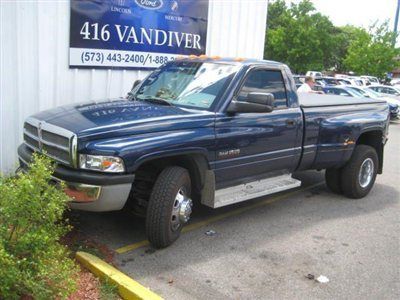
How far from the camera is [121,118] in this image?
4.57 meters

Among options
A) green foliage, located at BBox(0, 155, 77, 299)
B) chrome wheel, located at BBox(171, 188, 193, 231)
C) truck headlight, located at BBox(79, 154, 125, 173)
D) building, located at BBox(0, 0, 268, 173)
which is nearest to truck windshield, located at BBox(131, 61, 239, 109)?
chrome wheel, located at BBox(171, 188, 193, 231)

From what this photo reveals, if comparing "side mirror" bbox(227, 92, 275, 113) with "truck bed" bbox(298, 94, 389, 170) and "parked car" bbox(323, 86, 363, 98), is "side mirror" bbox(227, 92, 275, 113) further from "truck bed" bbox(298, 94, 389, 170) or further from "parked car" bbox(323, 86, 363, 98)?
"parked car" bbox(323, 86, 363, 98)

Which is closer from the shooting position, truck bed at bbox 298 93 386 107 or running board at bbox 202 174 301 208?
running board at bbox 202 174 301 208

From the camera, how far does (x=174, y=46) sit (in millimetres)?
8828

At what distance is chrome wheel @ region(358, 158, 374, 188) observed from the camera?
734cm

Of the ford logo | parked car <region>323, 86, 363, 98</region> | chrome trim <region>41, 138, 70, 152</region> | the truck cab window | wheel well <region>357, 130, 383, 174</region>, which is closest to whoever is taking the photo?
chrome trim <region>41, 138, 70, 152</region>

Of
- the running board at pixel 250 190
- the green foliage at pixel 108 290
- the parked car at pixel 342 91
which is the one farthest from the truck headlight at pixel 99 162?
the parked car at pixel 342 91

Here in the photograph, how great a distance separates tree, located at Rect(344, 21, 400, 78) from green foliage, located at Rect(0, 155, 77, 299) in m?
37.9

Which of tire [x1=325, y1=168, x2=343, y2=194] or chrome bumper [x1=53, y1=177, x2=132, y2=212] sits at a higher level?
chrome bumper [x1=53, y1=177, x2=132, y2=212]

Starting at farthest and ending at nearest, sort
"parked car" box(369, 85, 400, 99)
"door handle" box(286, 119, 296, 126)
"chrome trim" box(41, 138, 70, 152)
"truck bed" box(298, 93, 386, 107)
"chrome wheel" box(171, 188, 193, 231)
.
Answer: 1. "parked car" box(369, 85, 400, 99)
2. "truck bed" box(298, 93, 386, 107)
3. "door handle" box(286, 119, 296, 126)
4. "chrome wheel" box(171, 188, 193, 231)
5. "chrome trim" box(41, 138, 70, 152)

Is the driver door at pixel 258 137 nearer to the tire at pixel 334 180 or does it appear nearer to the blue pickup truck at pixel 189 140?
the blue pickup truck at pixel 189 140

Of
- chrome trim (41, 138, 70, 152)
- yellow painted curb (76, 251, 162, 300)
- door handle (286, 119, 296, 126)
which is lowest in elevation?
yellow painted curb (76, 251, 162, 300)

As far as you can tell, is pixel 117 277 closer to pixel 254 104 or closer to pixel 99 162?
pixel 99 162

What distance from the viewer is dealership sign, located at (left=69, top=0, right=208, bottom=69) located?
289 inches
